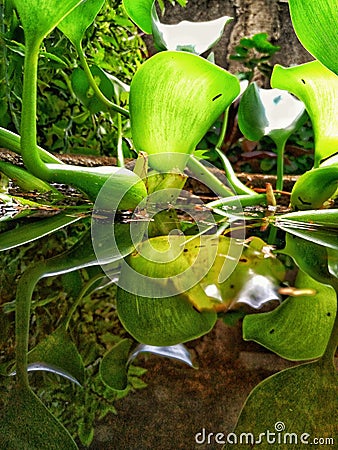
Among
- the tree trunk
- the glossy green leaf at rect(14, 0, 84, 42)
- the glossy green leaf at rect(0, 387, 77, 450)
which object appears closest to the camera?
the glossy green leaf at rect(0, 387, 77, 450)

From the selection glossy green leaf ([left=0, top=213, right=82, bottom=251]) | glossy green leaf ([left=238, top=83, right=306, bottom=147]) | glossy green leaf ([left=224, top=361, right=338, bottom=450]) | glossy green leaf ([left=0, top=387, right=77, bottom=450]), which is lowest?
glossy green leaf ([left=0, top=213, right=82, bottom=251])

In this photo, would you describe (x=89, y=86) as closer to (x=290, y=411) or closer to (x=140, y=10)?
(x=140, y=10)

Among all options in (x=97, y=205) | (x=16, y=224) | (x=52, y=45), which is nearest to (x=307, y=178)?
(x=97, y=205)

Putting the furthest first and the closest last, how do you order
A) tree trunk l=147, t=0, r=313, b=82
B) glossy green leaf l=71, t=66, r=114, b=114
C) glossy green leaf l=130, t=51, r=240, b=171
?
tree trunk l=147, t=0, r=313, b=82, glossy green leaf l=71, t=66, r=114, b=114, glossy green leaf l=130, t=51, r=240, b=171

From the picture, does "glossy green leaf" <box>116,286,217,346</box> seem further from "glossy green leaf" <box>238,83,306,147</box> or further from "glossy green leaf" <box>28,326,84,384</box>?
"glossy green leaf" <box>238,83,306,147</box>

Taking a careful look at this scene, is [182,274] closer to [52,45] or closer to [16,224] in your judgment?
[16,224]

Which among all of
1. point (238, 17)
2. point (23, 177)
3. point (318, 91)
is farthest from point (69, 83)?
point (238, 17)

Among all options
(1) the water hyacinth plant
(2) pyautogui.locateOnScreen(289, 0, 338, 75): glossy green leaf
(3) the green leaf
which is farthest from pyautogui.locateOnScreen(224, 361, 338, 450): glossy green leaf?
(3) the green leaf
